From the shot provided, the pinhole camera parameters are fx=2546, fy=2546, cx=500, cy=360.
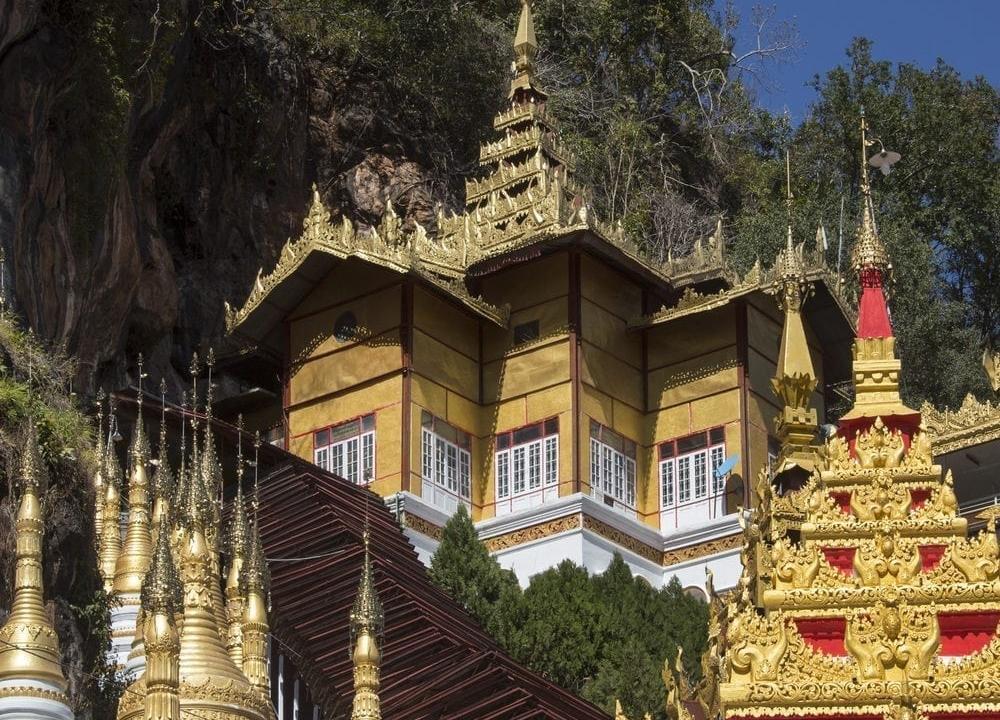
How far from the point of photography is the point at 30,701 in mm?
16266

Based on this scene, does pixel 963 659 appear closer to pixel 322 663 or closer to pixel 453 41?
pixel 322 663

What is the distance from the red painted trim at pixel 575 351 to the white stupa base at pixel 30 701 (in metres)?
23.1

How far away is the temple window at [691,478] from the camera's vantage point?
132 feet

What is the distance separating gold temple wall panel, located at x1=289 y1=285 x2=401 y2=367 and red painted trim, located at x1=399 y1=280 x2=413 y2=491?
0.51 ft

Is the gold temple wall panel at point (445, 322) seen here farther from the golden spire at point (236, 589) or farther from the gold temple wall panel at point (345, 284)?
the golden spire at point (236, 589)

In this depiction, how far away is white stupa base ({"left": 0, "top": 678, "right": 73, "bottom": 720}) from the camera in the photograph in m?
16.2

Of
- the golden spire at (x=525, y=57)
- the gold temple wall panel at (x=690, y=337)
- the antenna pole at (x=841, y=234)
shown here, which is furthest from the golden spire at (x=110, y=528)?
the antenna pole at (x=841, y=234)

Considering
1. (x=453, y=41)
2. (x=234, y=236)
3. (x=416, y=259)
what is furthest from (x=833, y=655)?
(x=453, y=41)

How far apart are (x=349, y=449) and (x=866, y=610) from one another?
26549 millimetres

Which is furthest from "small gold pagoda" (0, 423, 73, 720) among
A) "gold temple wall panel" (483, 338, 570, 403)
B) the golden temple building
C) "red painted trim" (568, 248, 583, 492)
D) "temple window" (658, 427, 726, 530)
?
"temple window" (658, 427, 726, 530)

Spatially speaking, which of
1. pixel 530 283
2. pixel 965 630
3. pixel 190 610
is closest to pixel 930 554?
pixel 965 630

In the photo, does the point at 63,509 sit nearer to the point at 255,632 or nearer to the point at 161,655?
the point at 255,632

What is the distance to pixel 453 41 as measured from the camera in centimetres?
4753

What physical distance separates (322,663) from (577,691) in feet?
17.7
